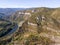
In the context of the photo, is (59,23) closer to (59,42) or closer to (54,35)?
(54,35)

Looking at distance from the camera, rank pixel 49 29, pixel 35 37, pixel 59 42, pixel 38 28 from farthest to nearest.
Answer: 1. pixel 38 28
2. pixel 49 29
3. pixel 35 37
4. pixel 59 42

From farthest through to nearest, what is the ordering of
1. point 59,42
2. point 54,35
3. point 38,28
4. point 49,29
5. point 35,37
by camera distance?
point 38,28 → point 49,29 → point 35,37 → point 54,35 → point 59,42

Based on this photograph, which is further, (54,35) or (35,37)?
(35,37)

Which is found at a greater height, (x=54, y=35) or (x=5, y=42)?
(x=54, y=35)

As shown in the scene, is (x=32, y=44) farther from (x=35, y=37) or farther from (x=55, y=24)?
(x=55, y=24)

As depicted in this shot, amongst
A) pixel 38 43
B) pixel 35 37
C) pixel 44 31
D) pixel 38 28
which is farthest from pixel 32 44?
pixel 38 28

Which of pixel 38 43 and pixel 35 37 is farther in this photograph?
pixel 35 37

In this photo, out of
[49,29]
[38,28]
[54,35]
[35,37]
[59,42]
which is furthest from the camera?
[38,28]

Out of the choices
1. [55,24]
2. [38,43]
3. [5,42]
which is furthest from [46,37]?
[5,42]

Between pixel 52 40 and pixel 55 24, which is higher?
pixel 55 24
